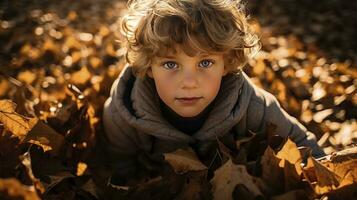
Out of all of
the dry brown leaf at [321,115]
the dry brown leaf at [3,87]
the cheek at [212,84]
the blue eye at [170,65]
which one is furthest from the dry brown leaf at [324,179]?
the dry brown leaf at [3,87]

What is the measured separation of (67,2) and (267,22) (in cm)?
169

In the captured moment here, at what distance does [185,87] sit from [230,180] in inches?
15.7

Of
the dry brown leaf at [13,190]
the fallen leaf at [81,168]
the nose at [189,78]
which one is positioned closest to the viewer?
the dry brown leaf at [13,190]

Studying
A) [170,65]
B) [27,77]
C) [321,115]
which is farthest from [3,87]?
[321,115]

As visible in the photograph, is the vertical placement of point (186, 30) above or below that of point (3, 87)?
above

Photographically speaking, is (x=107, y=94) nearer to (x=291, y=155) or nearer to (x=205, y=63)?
(x=205, y=63)

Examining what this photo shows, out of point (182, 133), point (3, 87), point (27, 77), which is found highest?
point (182, 133)

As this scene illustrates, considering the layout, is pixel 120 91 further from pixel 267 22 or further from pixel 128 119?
pixel 267 22

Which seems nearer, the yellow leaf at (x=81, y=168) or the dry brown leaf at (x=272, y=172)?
the dry brown leaf at (x=272, y=172)

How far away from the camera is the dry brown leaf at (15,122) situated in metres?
1.40

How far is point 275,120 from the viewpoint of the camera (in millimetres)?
1859

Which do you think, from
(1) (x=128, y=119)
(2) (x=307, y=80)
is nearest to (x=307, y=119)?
(2) (x=307, y=80)

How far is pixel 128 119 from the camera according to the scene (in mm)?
1836

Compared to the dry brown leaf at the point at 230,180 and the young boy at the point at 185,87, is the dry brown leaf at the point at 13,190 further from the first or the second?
the young boy at the point at 185,87
